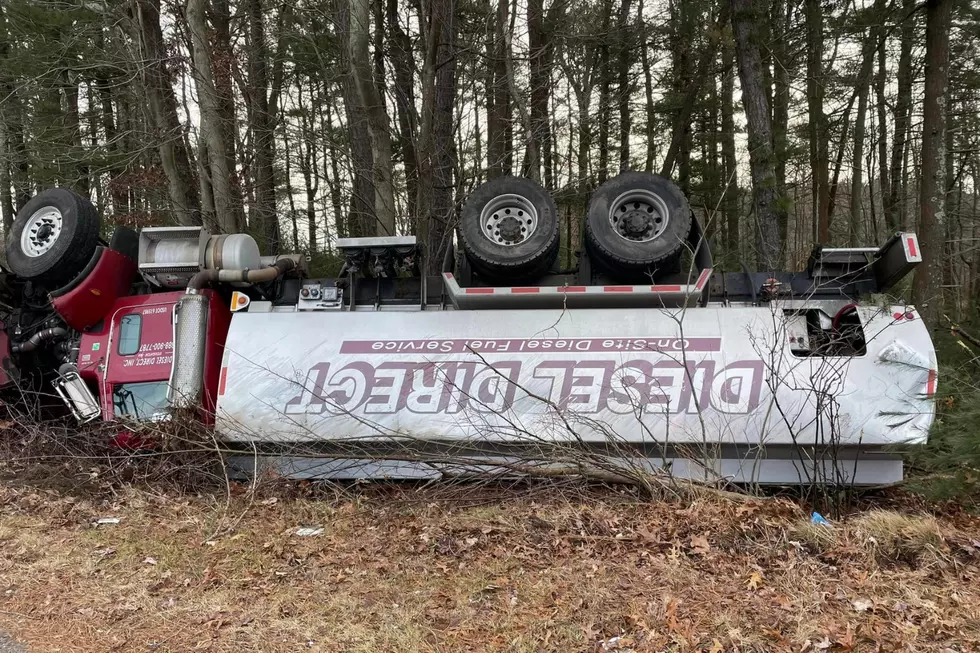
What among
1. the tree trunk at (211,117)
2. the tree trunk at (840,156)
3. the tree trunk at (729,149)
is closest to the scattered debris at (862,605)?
the tree trunk at (211,117)

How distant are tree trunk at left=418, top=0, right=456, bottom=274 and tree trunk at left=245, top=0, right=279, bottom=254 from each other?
92.1 inches

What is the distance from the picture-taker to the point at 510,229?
569 centimetres

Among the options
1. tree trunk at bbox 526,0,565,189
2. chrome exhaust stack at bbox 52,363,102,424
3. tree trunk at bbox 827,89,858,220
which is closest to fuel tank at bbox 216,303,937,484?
chrome exhaust stack at bbox 52,363,102,424

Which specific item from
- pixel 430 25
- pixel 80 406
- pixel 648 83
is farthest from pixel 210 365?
pixel 648 83

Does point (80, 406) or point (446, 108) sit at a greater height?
point (446, 108)

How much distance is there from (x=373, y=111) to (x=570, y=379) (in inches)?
191

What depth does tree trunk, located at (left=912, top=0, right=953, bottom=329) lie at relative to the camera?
27.3ft

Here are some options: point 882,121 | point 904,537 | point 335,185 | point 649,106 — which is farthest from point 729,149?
point 904,537

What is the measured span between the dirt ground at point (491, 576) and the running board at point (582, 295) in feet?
5.14

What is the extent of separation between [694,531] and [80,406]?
17.8 feet

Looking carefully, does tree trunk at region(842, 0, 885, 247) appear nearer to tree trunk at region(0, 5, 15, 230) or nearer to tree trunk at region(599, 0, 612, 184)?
tree trunk at region(599, 0, 612, 184)

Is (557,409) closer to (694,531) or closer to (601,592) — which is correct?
(694,531)

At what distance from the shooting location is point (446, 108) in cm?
931

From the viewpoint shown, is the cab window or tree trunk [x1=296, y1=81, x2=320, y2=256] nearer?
the cab window
